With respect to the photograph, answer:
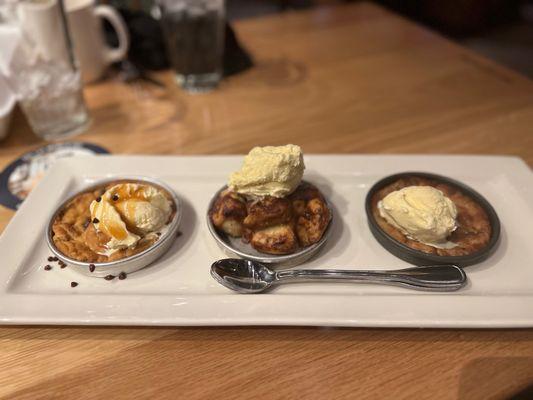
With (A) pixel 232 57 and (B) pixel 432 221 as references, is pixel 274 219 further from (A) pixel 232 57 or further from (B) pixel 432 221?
(A) pixel 232 57

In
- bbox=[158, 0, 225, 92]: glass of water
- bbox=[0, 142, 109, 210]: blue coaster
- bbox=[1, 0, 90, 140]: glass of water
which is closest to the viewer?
bbox=[0, 142, 109, 210]: blue coaster

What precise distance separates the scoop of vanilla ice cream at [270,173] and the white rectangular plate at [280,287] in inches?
7.8

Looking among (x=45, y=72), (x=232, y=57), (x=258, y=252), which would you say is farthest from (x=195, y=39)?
(x=258, y=252)

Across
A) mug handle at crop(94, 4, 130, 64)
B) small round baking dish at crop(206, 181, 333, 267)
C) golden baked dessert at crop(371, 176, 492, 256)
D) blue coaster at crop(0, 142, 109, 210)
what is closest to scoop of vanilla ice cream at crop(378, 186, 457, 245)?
golden baked dessert at crop(371, 176, 492, 256)

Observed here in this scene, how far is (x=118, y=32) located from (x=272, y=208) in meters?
1.37

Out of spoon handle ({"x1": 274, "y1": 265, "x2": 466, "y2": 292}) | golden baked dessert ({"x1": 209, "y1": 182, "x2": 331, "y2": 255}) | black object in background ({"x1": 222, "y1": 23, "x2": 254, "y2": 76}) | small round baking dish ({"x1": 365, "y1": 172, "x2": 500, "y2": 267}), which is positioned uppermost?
black object in background ({"x1": 222, "y1": 23, "x2": 254, "y2": 76})

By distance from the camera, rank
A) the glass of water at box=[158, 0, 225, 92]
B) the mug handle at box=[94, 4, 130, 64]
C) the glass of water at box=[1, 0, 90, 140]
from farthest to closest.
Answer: the mug handle at box=[94, 4, 130, 64]
the glass of water at box=[158, 0, 225, 92]
the glass of water at box=[1, 0, 90, 140]

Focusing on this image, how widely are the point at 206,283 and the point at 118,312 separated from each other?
8.6 inches

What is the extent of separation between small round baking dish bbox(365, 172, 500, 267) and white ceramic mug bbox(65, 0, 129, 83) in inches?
55.3

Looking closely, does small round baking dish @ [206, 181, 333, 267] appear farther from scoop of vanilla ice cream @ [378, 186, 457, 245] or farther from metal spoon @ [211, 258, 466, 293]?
scoop of vanilla ice cream @ [378, 186, 457, 245]

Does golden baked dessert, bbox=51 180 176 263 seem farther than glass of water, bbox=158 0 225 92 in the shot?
No

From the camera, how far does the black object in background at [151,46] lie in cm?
194

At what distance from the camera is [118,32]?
1.89 meters

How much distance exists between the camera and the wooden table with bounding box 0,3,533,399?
0.84 meters
